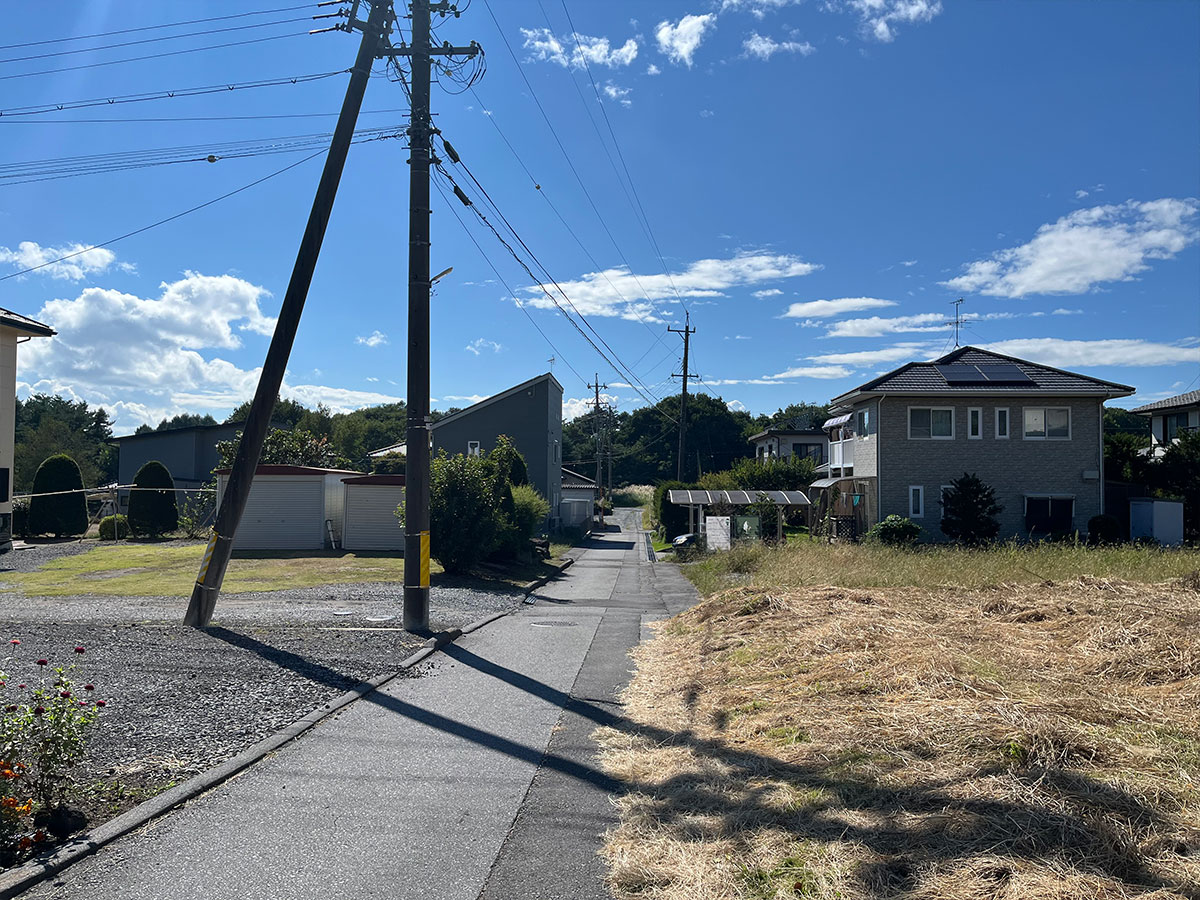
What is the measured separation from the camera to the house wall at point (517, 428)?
1655 inches

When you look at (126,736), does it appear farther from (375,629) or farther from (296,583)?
(296,583)

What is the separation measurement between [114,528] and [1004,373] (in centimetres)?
3185

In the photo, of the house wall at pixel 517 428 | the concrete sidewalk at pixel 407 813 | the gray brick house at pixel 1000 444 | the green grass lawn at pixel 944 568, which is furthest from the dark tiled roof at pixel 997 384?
the concrete sidewalk at pixel 407 813

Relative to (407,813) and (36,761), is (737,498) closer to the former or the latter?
(407,813)

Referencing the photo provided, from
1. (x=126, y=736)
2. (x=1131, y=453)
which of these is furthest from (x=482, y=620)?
(x=1131, y=453)

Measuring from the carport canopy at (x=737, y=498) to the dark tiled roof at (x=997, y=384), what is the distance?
15.0ft

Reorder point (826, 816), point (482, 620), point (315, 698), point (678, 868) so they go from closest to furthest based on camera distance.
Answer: point (678, 868), point (826, 816), point (315, 698), point (482, 620)

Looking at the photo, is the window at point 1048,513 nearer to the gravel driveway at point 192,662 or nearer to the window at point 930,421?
the window at point 930,421

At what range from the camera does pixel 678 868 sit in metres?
4.12

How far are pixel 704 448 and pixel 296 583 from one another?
236 ft

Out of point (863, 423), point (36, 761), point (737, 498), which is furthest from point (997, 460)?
point (36, 761)

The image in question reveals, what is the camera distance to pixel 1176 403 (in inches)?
1569

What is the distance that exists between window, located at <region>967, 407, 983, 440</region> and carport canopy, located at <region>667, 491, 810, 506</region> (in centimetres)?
626

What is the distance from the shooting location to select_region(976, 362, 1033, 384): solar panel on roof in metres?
31.0
